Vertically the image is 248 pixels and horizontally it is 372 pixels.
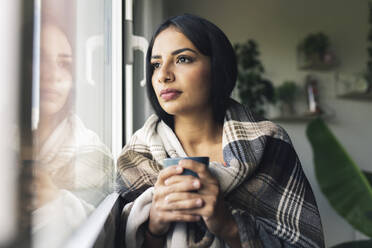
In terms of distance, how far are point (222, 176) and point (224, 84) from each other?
266 millimetres

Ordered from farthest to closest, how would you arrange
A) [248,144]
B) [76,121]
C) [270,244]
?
Answer: [248,144], [270,244], [76,121]

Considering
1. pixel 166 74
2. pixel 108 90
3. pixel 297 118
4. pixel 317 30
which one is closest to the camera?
pixel 166 74

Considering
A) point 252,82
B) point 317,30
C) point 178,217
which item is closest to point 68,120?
point 178,217

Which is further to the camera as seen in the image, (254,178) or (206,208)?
→ (254,178)

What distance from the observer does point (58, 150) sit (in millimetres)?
426

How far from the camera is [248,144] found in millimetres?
799

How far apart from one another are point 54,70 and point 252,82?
6.51 feet

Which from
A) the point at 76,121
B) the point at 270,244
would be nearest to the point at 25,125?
the point at 76,121

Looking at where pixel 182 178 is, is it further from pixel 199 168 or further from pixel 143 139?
pixel 143 139

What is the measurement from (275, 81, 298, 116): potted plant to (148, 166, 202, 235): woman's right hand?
6.20ft

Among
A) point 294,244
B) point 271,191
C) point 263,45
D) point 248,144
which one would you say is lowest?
point 294,244

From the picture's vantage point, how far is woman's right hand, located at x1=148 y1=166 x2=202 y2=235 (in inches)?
24.0

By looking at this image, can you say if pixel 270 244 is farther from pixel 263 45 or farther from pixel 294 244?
pixel 263 45

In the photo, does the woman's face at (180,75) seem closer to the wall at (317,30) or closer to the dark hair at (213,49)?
the dark hair at (213,49)
